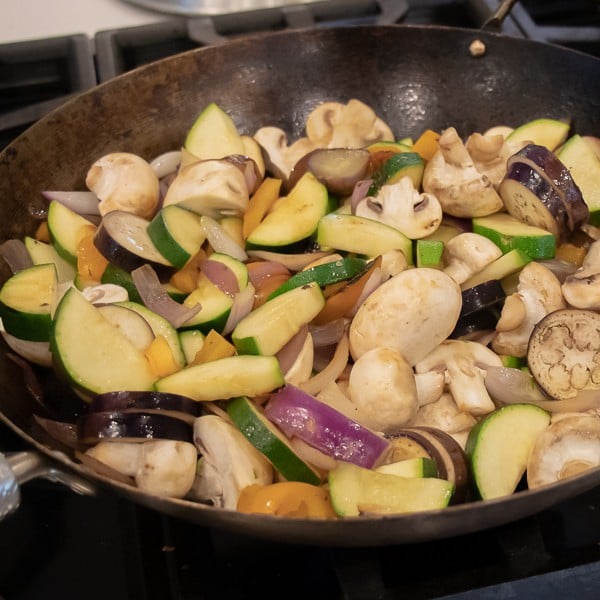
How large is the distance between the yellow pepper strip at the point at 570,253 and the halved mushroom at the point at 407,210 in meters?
0.28

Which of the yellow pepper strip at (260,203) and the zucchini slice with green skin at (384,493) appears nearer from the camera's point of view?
the zucchini slice with green skin at (384,493)

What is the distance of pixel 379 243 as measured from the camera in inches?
60.3

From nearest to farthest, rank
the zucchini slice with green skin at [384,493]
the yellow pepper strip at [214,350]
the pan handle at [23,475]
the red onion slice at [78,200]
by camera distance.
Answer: the pan handle at [23,475], the zucchini slice with green skin at [384,493], the yellow pepper strip at [214,350], the red onion slice at [78,200]

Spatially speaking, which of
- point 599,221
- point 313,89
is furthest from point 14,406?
point 599,221

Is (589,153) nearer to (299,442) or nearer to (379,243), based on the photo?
(379,243)

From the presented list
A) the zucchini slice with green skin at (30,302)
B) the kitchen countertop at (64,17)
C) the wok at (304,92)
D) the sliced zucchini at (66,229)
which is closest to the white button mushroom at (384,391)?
the zucchini slice with green skin at (30,302)

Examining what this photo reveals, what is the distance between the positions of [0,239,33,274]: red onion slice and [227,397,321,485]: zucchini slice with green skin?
65cm

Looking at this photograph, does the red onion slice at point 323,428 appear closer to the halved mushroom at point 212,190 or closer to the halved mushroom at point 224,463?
the halved mushroom at point 224,463

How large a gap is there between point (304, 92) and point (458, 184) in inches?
23.8

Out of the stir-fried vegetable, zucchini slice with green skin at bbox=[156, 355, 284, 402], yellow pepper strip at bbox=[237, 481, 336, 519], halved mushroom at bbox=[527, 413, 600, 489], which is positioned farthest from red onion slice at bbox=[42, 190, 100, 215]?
halved mushroom at bbox=[527, 413, 600, 489]

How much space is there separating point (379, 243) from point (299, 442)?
49cm

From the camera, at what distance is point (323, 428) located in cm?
121

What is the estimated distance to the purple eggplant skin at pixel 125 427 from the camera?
1.18m

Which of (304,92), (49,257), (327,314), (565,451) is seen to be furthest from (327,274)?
(304,92)
